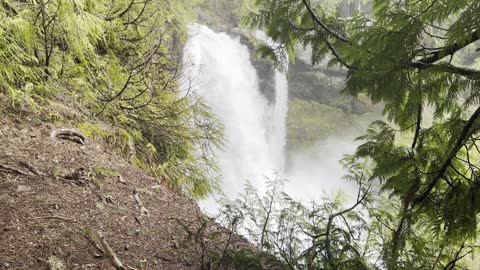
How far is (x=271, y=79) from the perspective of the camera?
20.9 m

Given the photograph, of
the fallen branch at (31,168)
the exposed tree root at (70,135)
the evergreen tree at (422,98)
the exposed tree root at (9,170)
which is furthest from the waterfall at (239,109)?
the evergreen tree at (422,98)

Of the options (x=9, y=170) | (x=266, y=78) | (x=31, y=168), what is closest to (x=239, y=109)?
(x=266, y=78)

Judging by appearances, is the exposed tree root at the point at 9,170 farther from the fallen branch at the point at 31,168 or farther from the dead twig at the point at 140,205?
the dead twig at the point at 140,205

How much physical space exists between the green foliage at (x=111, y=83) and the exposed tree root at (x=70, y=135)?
219mm

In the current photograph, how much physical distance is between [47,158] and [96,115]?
1.44 meters

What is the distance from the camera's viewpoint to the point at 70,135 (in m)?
3.67

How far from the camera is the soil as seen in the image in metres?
2.17

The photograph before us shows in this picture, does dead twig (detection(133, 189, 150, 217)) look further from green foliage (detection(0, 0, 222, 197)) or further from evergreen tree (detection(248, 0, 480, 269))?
evergreen tree (detection(248, 0, 480, 269))

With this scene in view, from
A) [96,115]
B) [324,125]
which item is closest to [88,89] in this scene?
[96,115]

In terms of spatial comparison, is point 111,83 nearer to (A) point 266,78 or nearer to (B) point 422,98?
(B) point 422,98

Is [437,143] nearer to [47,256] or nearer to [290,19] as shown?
[290,19]

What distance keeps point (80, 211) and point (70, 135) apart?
1.30 meters

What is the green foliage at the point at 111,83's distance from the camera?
3125 mm

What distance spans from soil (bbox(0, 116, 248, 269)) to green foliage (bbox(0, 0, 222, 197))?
20.2 inches
